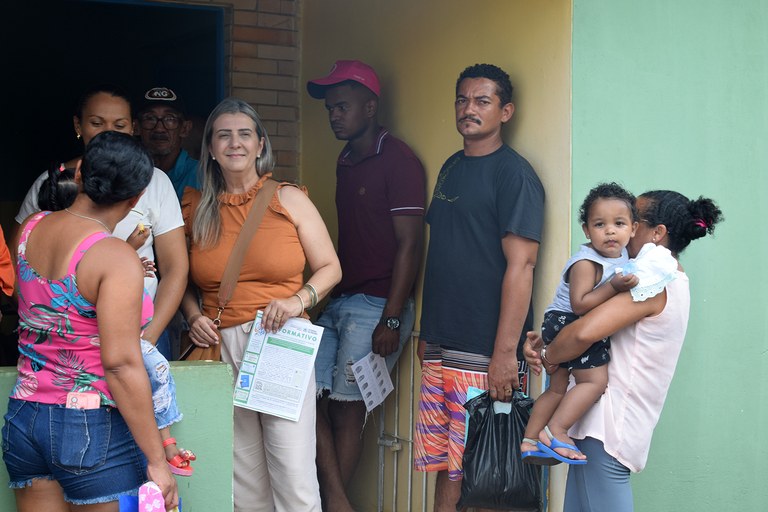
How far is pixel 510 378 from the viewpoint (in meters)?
4.45

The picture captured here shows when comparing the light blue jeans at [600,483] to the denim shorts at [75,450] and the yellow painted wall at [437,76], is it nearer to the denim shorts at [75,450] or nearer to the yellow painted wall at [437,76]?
the yellow painted wall at [437,76]

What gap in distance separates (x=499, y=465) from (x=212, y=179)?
5.77 ft

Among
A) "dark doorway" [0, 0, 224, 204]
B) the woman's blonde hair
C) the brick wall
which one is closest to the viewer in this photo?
the woman's blonde hair

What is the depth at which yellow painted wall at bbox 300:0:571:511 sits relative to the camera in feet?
14.9

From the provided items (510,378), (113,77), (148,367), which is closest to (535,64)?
(510,378)

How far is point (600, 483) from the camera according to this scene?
3.71 m

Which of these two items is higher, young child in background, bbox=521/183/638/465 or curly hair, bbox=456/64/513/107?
curly hair, bbox=456/64/513/107

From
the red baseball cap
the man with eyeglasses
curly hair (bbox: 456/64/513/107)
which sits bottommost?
the man with eyeglasses

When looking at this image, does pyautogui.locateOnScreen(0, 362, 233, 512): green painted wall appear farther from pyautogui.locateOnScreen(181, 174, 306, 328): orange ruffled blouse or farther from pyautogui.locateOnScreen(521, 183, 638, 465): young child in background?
pyautogui.locateOnScreen(521, 183, 638, 465): young child in background

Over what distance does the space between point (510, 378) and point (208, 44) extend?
3.48 metres

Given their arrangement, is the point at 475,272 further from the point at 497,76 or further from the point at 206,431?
the point at 206,431

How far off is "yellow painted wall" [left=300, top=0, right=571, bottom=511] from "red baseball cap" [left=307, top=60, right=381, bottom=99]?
7.8 inches

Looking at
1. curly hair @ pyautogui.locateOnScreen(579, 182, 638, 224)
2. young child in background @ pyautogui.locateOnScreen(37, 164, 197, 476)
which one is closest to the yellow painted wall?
curly hair @ pyautogui.locateOnScreen(579, 182, 638, 224)

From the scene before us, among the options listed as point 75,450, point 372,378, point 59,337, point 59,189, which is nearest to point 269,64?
point 372,378
